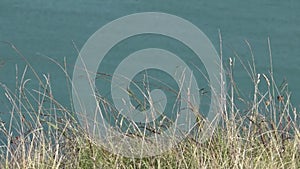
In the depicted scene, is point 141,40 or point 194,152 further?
point 141,40

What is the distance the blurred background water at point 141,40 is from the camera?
6.61 meters

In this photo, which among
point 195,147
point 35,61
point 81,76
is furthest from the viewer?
point 35,61

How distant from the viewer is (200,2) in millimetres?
8047

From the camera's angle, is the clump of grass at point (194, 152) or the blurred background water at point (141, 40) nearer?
the clump of grass at point (194, 152)

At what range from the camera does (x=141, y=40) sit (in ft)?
23.7

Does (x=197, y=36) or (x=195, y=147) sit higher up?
(x=197, y=36)

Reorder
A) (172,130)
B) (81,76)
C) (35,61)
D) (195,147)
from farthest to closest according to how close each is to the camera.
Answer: (35,61), (81,76), (172,130), (195,147)

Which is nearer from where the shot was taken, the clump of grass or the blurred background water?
the clump of grass

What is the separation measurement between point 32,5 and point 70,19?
1.82 ft

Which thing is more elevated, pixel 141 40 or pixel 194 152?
pixel 194 152

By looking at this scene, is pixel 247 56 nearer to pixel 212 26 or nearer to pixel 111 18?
pixel 212 26

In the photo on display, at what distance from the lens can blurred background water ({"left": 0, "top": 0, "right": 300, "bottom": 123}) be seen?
21.7 ft

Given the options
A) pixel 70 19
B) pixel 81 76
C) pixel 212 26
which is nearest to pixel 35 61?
pixel 70 19

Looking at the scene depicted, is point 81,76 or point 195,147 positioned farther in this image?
point 81,76
